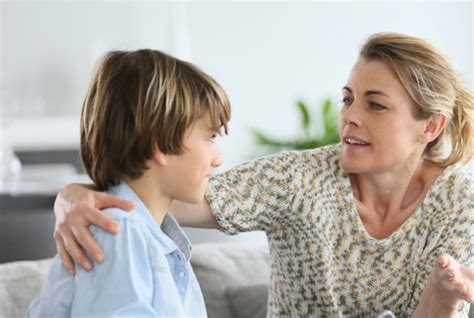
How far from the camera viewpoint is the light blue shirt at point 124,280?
4.41 ft

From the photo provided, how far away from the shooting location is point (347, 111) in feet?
6.93

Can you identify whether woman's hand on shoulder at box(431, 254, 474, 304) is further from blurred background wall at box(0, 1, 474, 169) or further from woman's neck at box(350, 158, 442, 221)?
blurred background wall at box(0, 1, 474, 169)

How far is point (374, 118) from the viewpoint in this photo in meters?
2.10

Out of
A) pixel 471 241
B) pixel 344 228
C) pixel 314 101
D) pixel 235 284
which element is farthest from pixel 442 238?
pixel 314 101

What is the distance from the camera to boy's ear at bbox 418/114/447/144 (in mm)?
2177

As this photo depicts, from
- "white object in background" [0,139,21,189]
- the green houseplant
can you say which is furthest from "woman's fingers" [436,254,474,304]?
the green houseplant

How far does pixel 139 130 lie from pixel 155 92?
0.07 metres

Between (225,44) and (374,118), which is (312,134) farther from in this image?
(374,118)

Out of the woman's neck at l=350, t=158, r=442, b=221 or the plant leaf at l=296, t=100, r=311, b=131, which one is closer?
the woman's neck at l=350, t=158, r=442, b=221

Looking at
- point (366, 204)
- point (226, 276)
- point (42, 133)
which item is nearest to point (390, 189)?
point (366, 204)

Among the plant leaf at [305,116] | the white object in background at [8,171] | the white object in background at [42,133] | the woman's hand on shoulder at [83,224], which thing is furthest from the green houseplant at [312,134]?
the woman's hand on shoulder at [83,224]

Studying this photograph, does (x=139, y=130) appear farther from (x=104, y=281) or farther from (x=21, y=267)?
(x=21, y=267)

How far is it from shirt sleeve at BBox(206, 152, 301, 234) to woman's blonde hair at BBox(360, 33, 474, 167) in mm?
363

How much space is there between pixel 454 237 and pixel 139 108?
940mm
